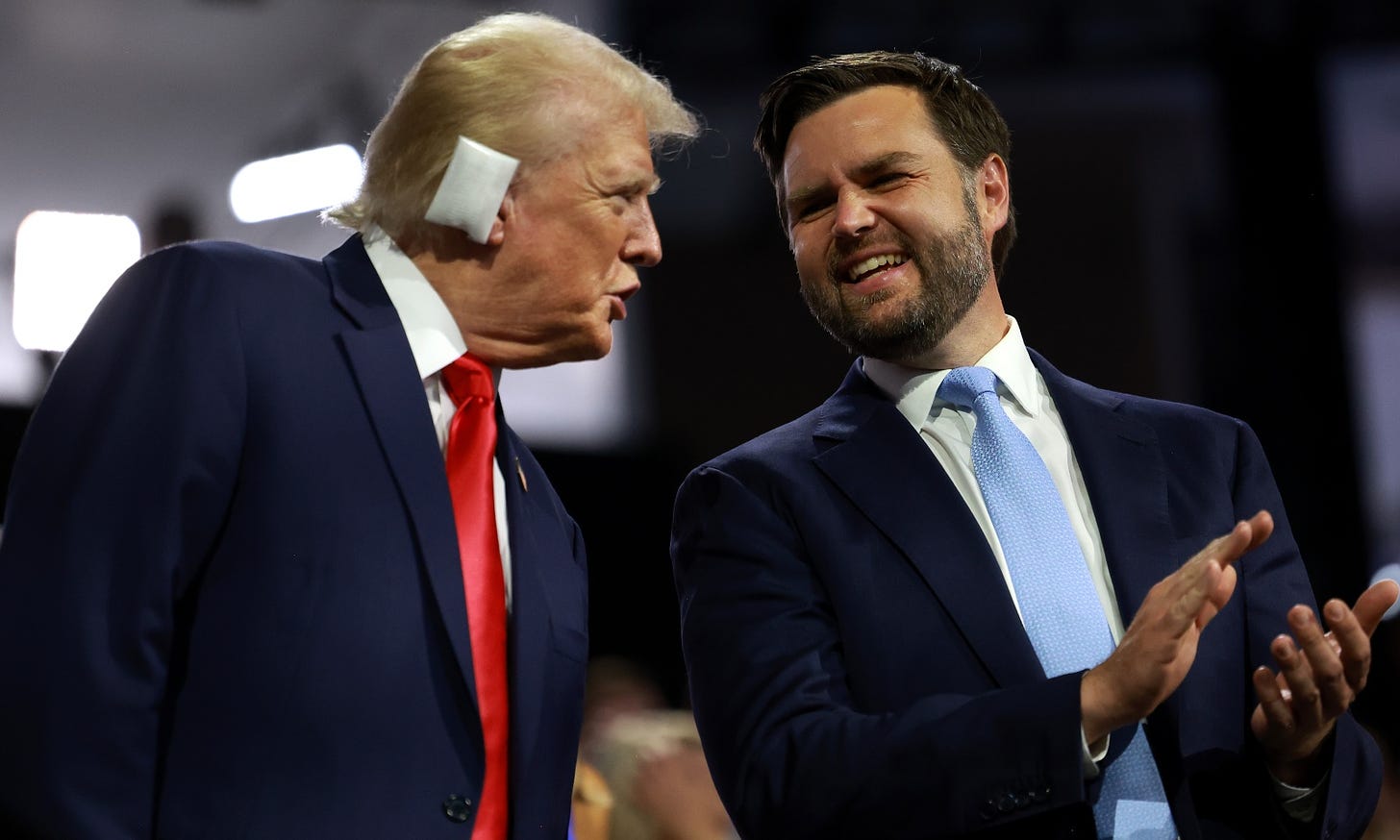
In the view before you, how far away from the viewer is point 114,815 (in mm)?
1454

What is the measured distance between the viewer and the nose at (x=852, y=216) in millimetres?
2166

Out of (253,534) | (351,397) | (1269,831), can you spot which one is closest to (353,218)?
(351,397)

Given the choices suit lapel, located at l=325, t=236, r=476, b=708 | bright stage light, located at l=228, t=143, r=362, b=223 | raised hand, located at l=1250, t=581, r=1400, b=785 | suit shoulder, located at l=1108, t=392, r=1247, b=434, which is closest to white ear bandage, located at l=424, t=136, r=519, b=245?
suit lapel, located at l=325, t=236, r=476, b=708

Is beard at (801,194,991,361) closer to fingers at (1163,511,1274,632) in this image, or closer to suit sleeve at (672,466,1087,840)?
suit sleeve at (672,466,1087,840)

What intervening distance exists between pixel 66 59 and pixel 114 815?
3829mm

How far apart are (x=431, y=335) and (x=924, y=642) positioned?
69 centimetres

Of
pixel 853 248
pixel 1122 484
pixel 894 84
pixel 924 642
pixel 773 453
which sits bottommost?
pixel 924 642

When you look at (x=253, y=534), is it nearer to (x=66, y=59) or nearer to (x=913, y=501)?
(x=913, y=501)

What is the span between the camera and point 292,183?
508cm

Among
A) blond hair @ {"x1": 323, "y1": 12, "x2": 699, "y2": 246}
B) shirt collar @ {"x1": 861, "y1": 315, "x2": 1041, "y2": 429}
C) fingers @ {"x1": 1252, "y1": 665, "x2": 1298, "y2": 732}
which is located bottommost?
fingers @ {"x1": 1252, "y1": 665, "x2": 1298, "y2": 732}

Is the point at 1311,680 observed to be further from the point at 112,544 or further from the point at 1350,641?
the point at 112,544

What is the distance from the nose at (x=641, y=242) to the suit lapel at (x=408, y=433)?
1.12ft

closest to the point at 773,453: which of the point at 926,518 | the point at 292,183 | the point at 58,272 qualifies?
the point at 926,518

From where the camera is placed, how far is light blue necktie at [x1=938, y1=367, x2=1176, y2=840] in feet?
6.01
